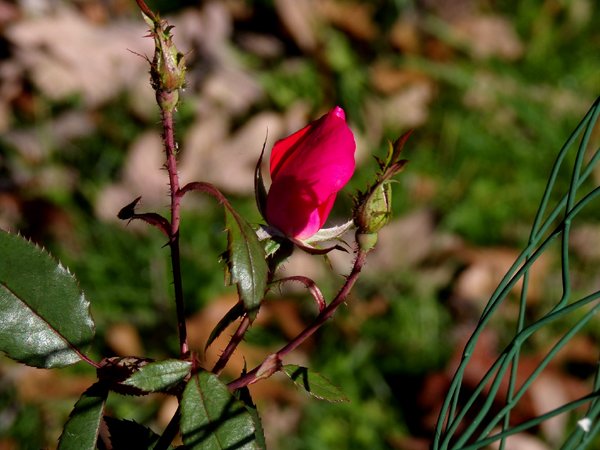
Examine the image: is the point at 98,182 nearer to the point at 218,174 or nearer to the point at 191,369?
the point at 218,174

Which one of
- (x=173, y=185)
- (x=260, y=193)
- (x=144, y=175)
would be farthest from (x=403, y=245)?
(x=173, y=185)

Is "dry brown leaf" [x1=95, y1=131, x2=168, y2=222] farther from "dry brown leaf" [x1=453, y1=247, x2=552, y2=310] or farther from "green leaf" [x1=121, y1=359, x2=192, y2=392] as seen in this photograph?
"green leaf" [x1=121, y1=359, x2=192, y2=392]

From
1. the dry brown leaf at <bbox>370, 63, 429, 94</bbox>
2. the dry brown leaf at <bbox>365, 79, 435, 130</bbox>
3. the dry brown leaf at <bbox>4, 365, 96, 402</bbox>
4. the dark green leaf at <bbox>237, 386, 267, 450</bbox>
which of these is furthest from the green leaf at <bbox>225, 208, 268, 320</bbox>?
the dry brown leaf at <bbox>370, 63, 429, 94</bbox>

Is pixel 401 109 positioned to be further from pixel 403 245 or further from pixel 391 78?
pixel 403 245

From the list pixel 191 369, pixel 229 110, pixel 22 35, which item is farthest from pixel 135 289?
pixel 191 369

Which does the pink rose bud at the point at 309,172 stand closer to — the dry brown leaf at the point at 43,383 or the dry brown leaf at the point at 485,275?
the dry brown leaf at the point at 43,383

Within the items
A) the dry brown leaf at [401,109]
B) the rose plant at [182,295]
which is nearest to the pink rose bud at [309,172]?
the rose plant at [182,295]
